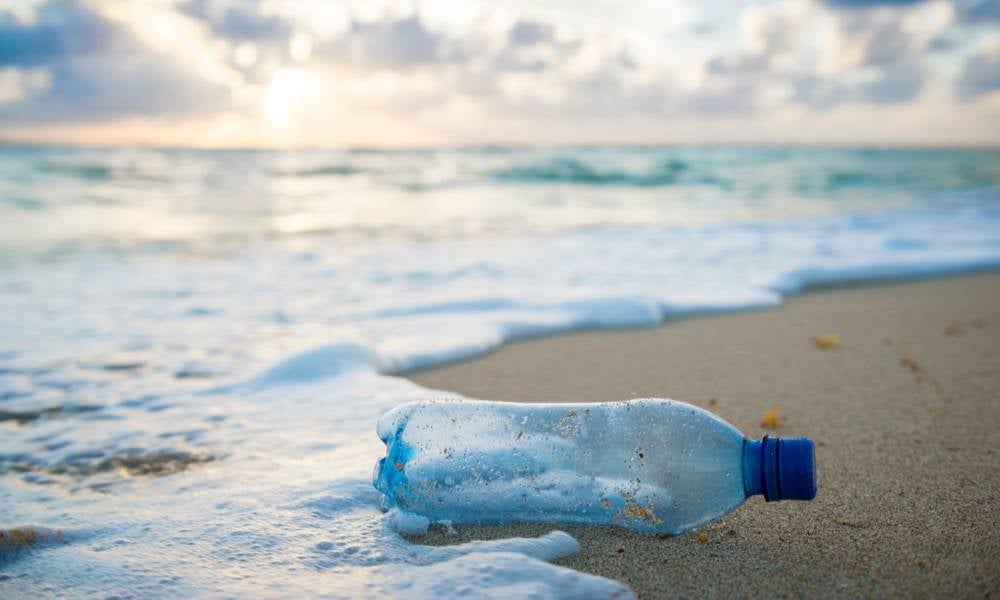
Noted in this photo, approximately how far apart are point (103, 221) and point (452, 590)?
8.41 metres

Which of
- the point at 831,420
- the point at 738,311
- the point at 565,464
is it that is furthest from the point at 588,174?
the point at 565,464

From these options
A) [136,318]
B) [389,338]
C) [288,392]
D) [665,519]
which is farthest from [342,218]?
[665,519]

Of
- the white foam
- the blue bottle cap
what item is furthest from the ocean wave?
the blue bottle cap

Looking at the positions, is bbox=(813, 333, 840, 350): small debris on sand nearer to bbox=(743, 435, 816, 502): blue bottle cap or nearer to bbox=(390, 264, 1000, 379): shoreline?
bbox=(390, 264, 1000, 379): shoreline

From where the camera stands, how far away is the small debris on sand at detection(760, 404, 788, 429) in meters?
2.07

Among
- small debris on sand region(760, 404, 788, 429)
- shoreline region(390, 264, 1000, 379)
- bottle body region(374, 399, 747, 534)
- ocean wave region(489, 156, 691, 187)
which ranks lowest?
small debris on sand region(760, 404, 788, 429)

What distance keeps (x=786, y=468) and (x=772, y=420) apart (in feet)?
3.12

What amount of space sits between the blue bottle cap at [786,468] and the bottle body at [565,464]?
0.37ft

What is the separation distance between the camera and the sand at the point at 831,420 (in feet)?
4.17

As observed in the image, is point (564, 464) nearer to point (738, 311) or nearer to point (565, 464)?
point (565, 464)

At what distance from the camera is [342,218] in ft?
28.2

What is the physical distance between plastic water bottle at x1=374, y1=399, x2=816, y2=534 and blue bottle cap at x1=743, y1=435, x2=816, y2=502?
8 centimetres

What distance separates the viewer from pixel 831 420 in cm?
210

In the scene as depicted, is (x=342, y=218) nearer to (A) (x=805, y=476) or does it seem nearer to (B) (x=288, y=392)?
(B) (x=288, y=392)
